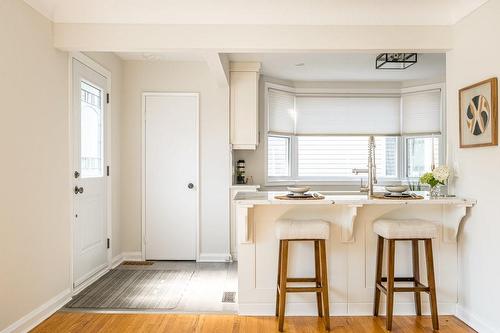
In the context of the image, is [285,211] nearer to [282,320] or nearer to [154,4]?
[282,320]

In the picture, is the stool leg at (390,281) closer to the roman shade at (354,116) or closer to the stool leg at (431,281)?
the stool leg at (431,281)

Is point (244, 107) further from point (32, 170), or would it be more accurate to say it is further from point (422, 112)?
point (422, 112)

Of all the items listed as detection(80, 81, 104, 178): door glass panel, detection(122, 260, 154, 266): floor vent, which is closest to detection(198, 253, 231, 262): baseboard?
detection(122, 260, 154, 266): floor vent

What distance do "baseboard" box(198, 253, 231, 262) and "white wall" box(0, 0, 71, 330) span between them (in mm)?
1695

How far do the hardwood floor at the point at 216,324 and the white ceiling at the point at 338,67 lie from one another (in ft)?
9.21

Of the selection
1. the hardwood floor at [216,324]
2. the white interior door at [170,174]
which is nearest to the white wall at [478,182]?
the hardwood floor at [216,324]

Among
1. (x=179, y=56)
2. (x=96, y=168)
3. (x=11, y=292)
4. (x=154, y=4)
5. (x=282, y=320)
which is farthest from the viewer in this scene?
(x=179, y=56)

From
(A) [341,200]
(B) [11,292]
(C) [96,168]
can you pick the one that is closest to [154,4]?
(C) [96,168]

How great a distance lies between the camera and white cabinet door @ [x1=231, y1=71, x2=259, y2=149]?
14.9 ft

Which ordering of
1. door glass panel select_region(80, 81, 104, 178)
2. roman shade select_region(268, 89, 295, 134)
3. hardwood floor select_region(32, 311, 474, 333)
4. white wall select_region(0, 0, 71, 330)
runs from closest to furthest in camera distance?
white wall select_region(0, 0, 71, 330)
hardwood floor select_region(32, 311, 474, 333)
door glass panel select_region(80, 81, 104, 178)
roman shade select_region(268, 89, 295, 134)

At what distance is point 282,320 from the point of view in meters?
2.65

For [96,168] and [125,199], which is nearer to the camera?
[96,168]

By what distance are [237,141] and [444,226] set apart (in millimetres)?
2500

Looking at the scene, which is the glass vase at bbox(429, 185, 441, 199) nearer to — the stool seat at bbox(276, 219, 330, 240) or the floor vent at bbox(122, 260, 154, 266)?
the stool seat at bbox(276, 219, 330, 240)
